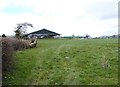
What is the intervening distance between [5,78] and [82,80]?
3.66 m

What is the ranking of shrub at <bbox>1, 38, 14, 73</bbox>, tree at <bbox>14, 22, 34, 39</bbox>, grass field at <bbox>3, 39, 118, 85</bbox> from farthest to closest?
1. tree at <bbox>14, 22, 34, 39</bbox>
2. shrub at <bbox>1, 38, 14, 73</bbox>
3. grass field at <bbox>3, 39, 118, 85</bbox>

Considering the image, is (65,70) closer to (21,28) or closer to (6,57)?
(6,57)

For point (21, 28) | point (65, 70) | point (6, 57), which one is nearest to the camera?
point (6, 57)

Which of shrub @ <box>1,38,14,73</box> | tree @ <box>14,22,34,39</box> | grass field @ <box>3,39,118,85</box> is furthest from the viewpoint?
tree @ <box>14,22,34,39</box>

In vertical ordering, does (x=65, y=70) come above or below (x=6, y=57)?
below

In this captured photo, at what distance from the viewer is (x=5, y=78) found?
1430 cm

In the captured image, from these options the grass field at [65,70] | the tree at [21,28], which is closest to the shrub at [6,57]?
the grass field at [65,70]

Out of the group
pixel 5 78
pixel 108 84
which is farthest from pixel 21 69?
pixel 108 84

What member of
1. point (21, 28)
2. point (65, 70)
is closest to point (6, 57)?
point (65, 70)

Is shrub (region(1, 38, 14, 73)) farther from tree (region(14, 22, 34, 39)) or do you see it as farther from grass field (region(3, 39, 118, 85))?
tree (region(14, 22, 34, 39))

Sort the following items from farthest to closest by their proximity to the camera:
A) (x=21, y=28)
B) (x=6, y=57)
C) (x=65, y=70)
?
(x=21, y=28), (x=65, y=70), (x=6, y=57)

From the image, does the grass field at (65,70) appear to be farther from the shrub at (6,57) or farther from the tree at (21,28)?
the tree at (21,28)

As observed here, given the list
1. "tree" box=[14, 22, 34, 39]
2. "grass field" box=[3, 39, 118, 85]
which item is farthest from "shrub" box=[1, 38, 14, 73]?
"tree" box=[14, 22, 34, 39]

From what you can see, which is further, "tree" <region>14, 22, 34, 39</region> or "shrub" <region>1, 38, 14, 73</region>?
"tree" <region>14, 22, 34, 39</region>
